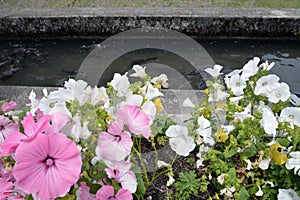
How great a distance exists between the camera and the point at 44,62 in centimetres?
358

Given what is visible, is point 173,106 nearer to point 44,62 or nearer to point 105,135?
point 105,135

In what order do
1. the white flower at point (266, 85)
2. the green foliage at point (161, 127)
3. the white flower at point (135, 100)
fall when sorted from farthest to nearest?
1. the green foliage at point (161, 127)
2. the white flower at point (266, 85)
3. the white flower at point (135, 100)

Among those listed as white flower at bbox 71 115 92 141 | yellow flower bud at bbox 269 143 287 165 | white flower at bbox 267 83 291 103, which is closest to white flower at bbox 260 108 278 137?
yellow flower bud at bbox 269 143 287 165

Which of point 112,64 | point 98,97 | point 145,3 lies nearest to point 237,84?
point 98,97

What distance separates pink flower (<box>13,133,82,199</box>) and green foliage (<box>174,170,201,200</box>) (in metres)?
0.59

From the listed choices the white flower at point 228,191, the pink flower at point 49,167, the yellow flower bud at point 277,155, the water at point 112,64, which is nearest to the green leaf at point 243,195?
the white flower at point 228,191

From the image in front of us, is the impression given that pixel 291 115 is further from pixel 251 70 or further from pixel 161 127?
pixel 161 127

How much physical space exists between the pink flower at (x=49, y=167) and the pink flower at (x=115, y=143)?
0.18 meters

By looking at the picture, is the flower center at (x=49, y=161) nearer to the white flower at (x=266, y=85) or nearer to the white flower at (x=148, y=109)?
the white flower at (x=148, y=109)

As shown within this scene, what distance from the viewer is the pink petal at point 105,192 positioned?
1.04 meters

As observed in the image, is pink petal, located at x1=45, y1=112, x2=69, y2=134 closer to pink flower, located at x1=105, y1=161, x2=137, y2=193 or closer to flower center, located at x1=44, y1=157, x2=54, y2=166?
flower center, located at x1=44, y1=157, x2=54, y2=166

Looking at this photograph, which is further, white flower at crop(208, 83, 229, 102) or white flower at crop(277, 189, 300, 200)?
white flower at crop(208, 83, 229, 102)

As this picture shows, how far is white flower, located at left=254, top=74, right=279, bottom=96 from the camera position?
4.63 feet

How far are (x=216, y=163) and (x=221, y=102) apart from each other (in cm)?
25
